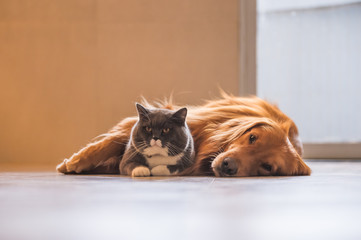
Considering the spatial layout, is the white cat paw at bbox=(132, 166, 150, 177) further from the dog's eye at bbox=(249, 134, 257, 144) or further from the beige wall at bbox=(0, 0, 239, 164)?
the beige wall at bbox=(0, 0, 239, 164)

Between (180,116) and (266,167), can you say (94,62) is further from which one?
(266,167)

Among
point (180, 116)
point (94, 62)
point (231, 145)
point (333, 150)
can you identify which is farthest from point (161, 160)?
point (333, 150)

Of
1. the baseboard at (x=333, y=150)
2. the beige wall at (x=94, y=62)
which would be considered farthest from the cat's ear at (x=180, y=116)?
the baseboard at (x=333, y=150)

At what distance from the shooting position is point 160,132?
1.93 meters

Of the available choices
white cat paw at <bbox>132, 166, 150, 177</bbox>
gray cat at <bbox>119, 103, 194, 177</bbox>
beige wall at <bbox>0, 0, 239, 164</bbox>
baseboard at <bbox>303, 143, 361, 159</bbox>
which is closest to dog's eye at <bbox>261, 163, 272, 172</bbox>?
gray cat at <bbox>119, 103, 194, 177</bbox>

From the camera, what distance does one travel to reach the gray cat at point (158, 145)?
6.29ft

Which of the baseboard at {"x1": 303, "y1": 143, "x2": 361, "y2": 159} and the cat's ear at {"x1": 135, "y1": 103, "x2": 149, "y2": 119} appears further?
the baseboard at {"x1": 303, "y1": 143, "x2": 361, "y2": 159}

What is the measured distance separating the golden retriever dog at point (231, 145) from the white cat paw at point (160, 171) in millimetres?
78

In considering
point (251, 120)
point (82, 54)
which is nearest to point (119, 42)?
point (82, 54)

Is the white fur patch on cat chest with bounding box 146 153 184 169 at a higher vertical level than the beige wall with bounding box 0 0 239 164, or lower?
lower

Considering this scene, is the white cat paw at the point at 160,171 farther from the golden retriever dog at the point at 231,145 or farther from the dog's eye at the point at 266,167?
the dog's eye at the point at 266,167

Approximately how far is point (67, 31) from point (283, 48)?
69.8 inches

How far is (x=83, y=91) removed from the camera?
3680 millimetres

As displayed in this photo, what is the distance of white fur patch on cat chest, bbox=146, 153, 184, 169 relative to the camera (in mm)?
1954
